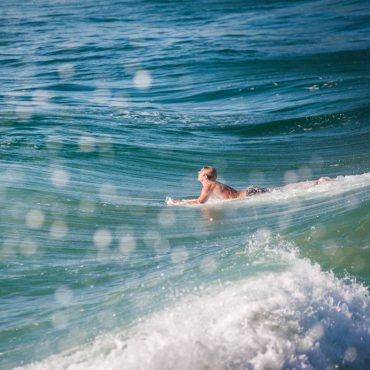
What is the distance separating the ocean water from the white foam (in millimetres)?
15

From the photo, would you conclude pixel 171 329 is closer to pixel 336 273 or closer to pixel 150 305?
pixel 150 305

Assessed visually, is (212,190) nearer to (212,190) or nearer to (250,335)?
(212,190)

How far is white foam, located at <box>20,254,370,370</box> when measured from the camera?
5.00 m

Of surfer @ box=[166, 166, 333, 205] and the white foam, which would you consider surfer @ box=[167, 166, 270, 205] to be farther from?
the white foam

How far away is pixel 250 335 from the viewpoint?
5168mm

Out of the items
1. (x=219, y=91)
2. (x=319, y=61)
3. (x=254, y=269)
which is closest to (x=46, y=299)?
(x=254, y=269)

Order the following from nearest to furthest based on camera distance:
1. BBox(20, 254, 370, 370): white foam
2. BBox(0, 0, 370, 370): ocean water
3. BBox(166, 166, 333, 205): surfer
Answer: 1. BBox(20, 254, 370, 370): white foam
2. BBox(0, 0, 370, 370): ocean water
3. BBox(166, 166, 333, 205): surfer

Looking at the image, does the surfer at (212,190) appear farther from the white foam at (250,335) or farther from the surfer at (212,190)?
the white foam at (250,335)

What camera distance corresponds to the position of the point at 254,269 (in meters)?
6.70

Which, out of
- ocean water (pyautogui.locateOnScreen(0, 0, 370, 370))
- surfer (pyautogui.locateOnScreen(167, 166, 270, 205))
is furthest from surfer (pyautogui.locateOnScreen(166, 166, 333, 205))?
ocean water (pyautogui.locateOnScreen(0, 0, 370, 370))

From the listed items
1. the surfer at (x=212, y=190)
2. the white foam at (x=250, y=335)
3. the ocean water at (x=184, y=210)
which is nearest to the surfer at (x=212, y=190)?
the surfer at (x=212, y=190)

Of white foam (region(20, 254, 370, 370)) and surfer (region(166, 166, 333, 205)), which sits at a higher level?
white foam (region(20, 254, 370, 370))

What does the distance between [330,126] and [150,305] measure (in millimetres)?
14338

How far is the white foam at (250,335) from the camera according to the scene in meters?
5.00
